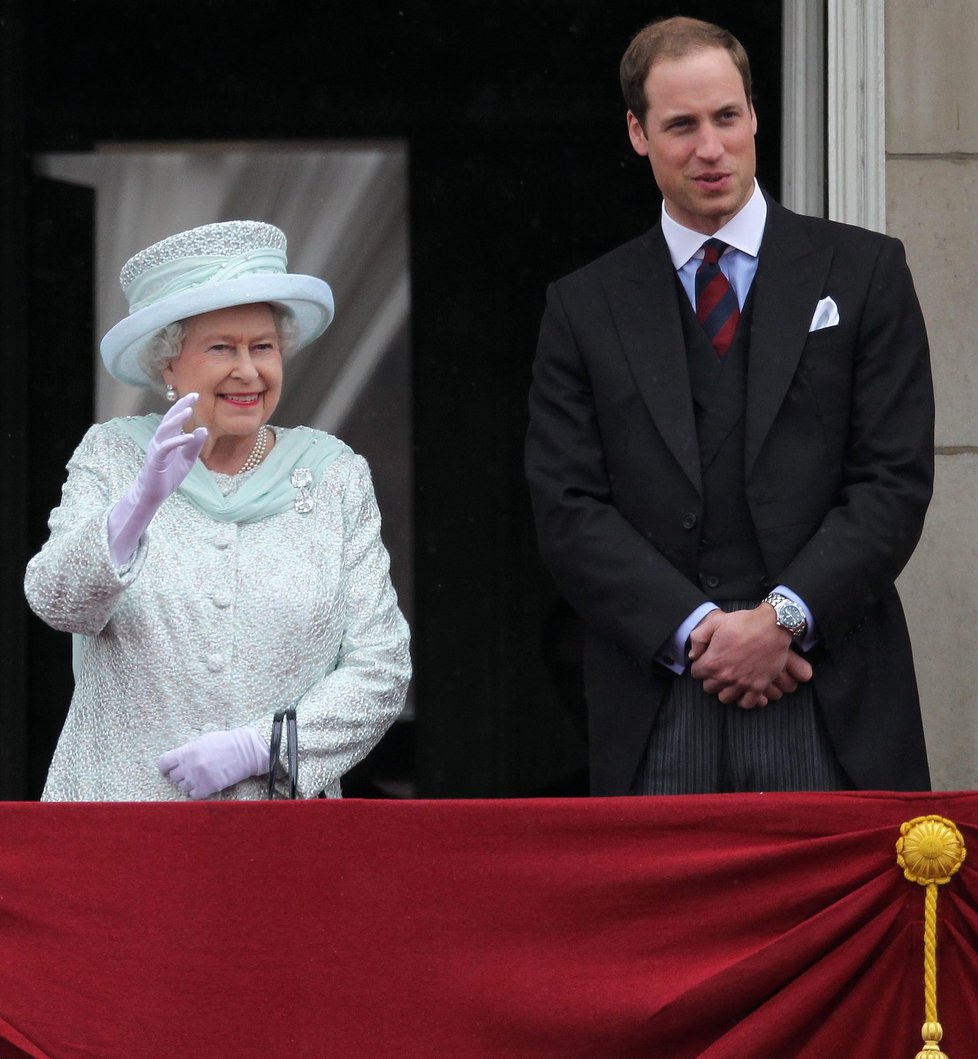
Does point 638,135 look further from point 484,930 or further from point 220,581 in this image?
point 484,930

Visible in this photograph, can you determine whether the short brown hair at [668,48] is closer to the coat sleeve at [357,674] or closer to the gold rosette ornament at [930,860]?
the coat sleeve at [357,674]

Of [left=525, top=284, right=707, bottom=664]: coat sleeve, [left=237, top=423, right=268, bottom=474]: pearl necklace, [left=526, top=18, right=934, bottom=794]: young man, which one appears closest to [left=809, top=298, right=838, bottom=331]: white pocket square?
[left=526, top=18, right=934, bottom=794]: young man

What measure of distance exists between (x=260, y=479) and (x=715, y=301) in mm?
830

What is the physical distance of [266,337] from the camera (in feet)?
11.7

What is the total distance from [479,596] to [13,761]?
4.57ft

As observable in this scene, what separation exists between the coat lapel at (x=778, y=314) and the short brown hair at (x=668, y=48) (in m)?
0.26

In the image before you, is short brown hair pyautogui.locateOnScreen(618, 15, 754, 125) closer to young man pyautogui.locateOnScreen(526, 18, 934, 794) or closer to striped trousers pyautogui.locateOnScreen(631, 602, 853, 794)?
young man pyautogui.locateOnScreen(526, 18, 934, 794)

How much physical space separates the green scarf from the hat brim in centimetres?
11

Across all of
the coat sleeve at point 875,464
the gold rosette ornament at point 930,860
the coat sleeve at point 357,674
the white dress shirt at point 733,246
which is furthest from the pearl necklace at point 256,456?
the gold rosette ornament at point 930,860

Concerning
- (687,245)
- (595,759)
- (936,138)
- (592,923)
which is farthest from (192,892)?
(936,138)

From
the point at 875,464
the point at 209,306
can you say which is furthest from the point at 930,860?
the point at 209,306

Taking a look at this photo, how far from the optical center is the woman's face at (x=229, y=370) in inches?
138

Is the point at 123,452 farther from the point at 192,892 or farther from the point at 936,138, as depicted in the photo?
the point at 936,138

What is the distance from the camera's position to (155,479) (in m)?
3.15
